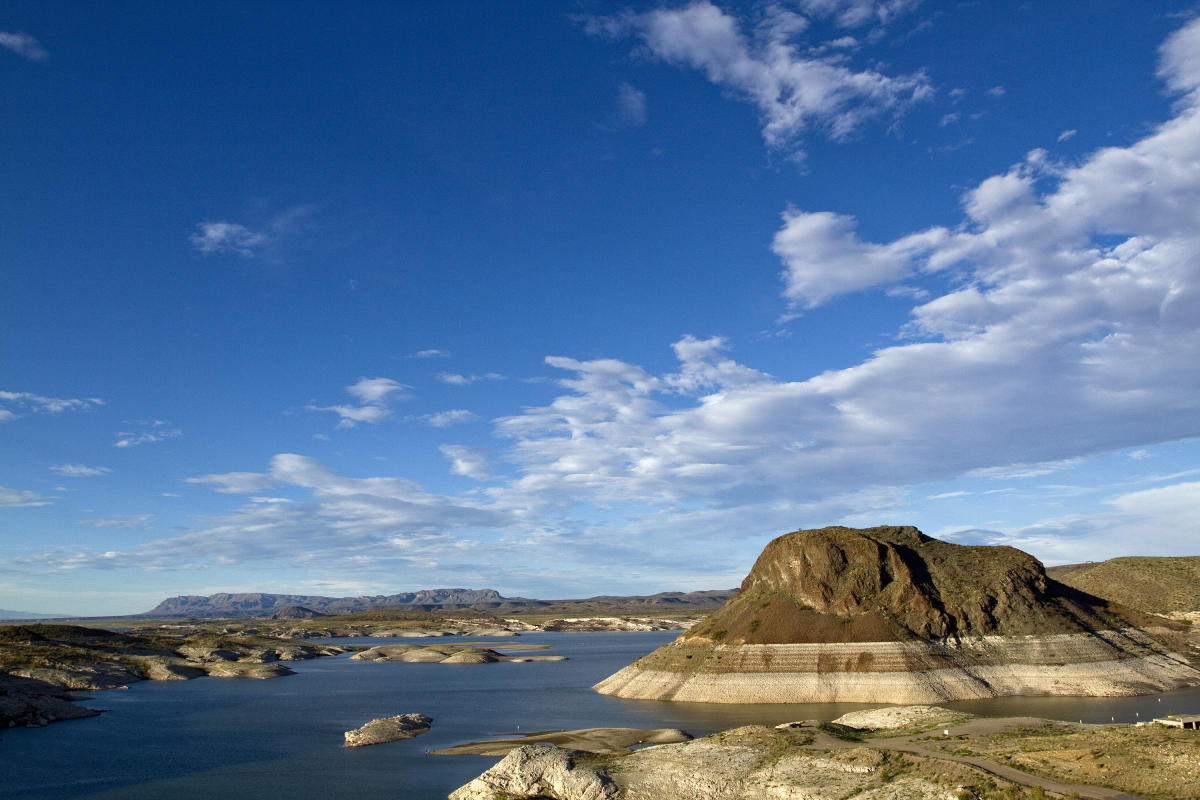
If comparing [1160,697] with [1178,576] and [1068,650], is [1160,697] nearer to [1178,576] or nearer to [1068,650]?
[1068,650]

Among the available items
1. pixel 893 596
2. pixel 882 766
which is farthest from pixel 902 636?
pixel 882 766

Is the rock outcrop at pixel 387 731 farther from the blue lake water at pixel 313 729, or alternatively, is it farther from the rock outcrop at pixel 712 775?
the rock outcrop at pixel 712 775

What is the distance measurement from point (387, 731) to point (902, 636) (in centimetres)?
5591

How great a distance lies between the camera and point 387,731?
2761 inches

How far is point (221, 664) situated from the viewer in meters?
153

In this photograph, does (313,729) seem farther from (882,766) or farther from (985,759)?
(985,759)

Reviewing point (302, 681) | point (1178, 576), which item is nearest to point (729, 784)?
point (302, 681)

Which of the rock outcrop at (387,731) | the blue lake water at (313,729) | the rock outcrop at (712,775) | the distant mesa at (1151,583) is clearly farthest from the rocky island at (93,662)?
the distant mesa at (1151,583)

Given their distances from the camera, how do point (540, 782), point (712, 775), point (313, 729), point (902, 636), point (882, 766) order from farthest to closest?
1. point (902, 636)
2. point (313, 729)
3. point (540, 782)
4. point (712, 775)
5. point (882, 766)

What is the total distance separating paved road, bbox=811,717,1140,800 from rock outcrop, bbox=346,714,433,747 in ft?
129

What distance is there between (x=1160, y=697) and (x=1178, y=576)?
6176 centimetres

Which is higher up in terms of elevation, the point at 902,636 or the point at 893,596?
the point at 893,596

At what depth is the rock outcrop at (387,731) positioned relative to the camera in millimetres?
67750

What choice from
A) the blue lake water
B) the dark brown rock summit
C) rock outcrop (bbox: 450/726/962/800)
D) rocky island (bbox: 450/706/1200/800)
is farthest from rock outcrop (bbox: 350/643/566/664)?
rock outcrop (bbox: 450/726/962/800)
